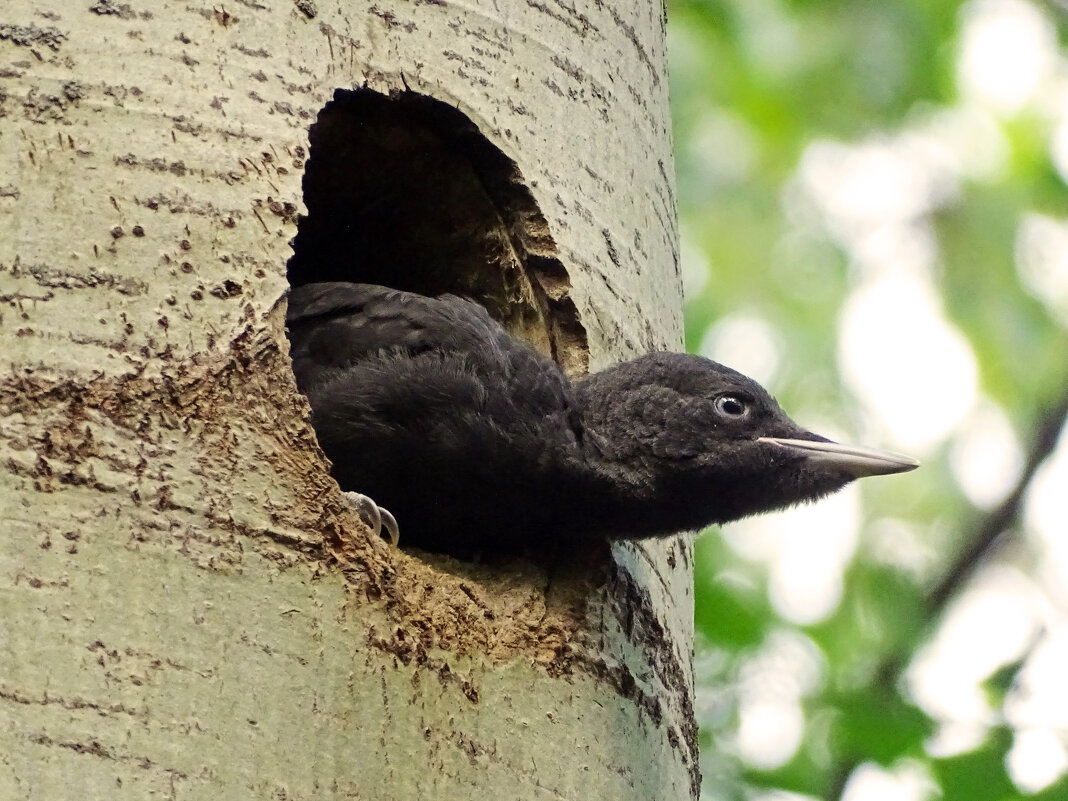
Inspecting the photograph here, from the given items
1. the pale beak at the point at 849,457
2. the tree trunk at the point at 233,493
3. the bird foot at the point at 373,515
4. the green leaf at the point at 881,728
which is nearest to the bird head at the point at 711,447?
the pale beak at the point at 849,457

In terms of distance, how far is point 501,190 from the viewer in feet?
10.3

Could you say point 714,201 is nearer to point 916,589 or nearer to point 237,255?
point 916,589

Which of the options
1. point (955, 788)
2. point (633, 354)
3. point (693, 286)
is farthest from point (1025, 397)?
point (633, 354)

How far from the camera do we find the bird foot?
284cm

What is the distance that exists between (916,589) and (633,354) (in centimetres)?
246

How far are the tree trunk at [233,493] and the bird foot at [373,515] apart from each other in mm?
242

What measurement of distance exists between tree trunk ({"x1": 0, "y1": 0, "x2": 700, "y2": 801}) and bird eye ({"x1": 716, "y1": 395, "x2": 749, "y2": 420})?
67cm

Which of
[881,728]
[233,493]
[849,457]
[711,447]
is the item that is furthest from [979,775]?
[233,493]

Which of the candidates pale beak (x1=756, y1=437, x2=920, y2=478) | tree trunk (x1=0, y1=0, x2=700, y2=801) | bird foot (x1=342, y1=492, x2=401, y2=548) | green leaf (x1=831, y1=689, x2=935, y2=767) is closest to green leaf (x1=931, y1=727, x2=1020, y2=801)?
green leaf (x1=831, y1=689, x2=935, y2=767)

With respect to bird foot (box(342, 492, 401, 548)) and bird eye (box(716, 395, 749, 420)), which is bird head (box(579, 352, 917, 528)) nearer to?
bird eye (box(716, 395, 749, 420))

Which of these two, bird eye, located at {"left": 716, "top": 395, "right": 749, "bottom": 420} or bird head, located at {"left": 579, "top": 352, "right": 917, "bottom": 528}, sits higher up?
bird eye, located at {"left": 716, "top": 395, "right": 749, "bottom": 420}

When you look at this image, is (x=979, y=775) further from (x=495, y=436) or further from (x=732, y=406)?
(x=495, y=436)

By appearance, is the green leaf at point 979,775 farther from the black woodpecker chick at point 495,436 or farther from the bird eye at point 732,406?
the bird eye at point 732,406

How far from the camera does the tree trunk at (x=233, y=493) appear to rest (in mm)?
1934
